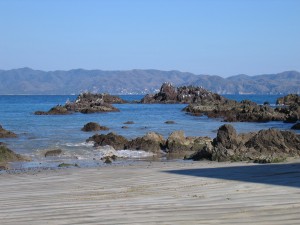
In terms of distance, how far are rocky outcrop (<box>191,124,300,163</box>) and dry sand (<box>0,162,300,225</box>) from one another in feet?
11.1

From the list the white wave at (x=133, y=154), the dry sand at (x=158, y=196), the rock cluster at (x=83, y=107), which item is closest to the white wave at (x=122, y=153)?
the white wave at (x=133, y=154)

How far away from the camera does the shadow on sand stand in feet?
35.9

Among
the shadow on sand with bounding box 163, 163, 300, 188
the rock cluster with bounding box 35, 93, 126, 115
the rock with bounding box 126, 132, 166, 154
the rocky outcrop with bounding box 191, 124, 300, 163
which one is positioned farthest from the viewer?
the rock cluster with bounding box 35, 93, 126, 115

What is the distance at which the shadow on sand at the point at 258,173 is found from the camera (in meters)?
10.9

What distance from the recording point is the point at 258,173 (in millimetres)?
12344

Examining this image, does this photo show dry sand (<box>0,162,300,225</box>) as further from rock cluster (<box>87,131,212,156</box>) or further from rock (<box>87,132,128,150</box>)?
rock (<box>87,132,128,150</box>)

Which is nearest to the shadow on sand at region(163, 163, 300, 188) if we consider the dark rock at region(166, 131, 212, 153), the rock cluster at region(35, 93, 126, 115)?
the dark rock at region(166, 131, 212, 153)

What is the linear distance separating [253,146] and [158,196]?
33.2 ft

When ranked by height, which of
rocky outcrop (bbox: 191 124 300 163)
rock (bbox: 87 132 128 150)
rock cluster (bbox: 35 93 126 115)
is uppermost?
rocky outcrop (bbox: 191 124 300 163)

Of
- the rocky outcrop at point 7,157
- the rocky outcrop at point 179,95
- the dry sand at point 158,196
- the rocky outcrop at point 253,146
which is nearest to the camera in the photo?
the dry sand at point 158,196

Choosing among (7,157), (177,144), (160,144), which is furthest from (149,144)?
(7,157)

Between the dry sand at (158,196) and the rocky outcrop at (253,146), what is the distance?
134 inches

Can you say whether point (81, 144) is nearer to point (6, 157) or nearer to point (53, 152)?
point (53, 152)

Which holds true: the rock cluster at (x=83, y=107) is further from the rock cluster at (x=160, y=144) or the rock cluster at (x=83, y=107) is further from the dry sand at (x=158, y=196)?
the dry sand at (x=158, y=196)
